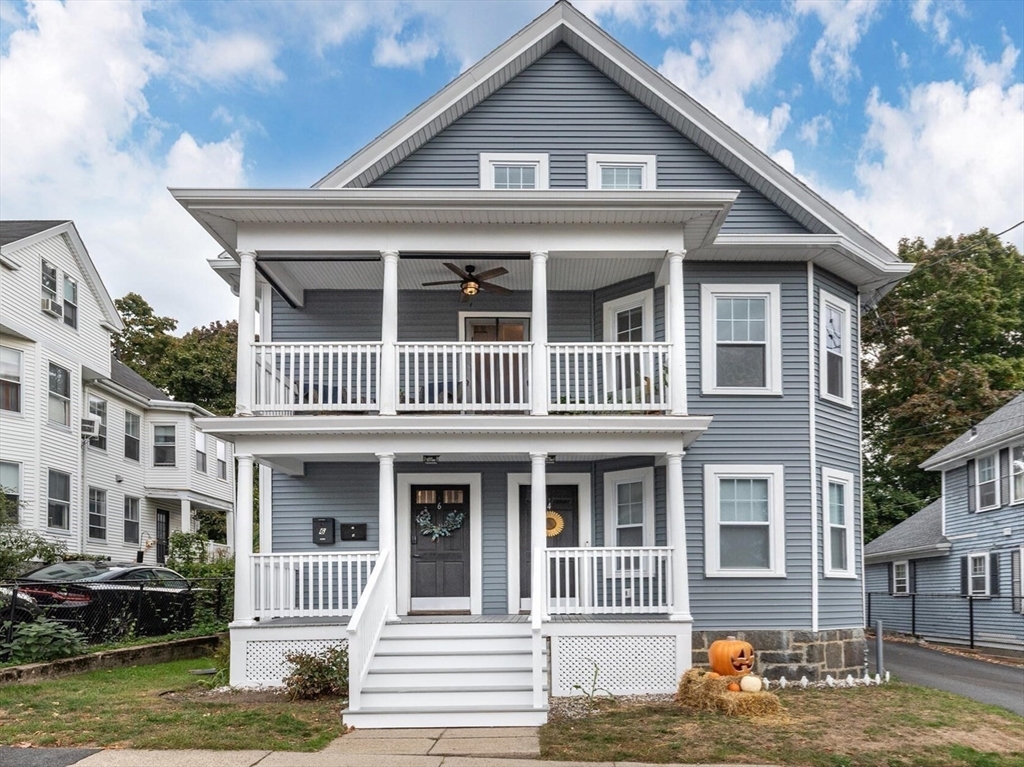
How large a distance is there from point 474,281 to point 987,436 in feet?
48.9

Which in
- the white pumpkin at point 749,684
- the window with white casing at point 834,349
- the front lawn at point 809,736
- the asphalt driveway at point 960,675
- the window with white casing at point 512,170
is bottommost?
the asphalt driveway at point 960,675

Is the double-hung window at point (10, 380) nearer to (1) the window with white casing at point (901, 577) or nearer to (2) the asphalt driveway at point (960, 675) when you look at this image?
(2) the asphalt driveway at point (960, 675)

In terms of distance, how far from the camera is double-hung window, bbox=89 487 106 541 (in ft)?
80.3

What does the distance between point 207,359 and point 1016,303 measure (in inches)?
1098

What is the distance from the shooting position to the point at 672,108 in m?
13.9

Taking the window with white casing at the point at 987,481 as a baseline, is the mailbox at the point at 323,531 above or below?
below

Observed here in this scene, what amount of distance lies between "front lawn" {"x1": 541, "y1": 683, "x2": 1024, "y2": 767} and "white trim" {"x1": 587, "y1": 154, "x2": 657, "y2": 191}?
23.6 ft

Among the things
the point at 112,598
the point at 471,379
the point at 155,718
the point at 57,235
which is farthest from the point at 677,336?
the point at 57,235

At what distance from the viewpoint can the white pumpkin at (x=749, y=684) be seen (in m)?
10.6

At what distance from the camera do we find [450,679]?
10359 mm

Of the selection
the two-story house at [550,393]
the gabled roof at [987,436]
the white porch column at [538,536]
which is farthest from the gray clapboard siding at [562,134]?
the gabled roof at [987,436]

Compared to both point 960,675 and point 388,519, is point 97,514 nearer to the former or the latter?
point 388,519

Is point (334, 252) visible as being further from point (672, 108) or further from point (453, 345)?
point (672, 108)

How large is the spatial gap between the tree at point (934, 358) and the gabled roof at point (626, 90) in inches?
739
